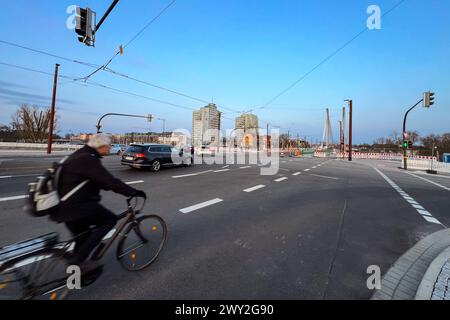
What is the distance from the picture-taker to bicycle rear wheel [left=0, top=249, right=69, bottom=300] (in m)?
2.20

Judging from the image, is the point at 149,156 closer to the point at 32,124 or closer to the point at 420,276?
the point at 420,276

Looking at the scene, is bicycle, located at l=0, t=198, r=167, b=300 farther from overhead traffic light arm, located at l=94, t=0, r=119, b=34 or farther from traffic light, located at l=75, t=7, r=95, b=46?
traffic light, located at l=75, t=7, r=95, b=46

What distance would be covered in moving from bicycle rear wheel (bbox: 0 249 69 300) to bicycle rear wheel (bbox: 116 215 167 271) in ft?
2.17

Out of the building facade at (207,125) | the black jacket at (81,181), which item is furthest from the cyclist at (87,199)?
the building facade at (207,125)

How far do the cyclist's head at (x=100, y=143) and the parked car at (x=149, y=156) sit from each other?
1089 cm

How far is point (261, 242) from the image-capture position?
4059 mm

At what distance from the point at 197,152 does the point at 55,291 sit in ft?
113

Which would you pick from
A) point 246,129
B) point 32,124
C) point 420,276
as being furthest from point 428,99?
point 32,124

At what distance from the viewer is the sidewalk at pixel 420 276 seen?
2.63 meters

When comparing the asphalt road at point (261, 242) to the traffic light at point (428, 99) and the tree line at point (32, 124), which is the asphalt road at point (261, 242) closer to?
the traffic light at point (428, 99)

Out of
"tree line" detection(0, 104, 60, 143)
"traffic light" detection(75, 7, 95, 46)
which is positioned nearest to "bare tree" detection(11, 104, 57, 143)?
"tree line" detection(0, 104, 60, 143)

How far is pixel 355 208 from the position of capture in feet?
21.6

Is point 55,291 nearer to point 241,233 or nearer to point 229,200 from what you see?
point 241,233
